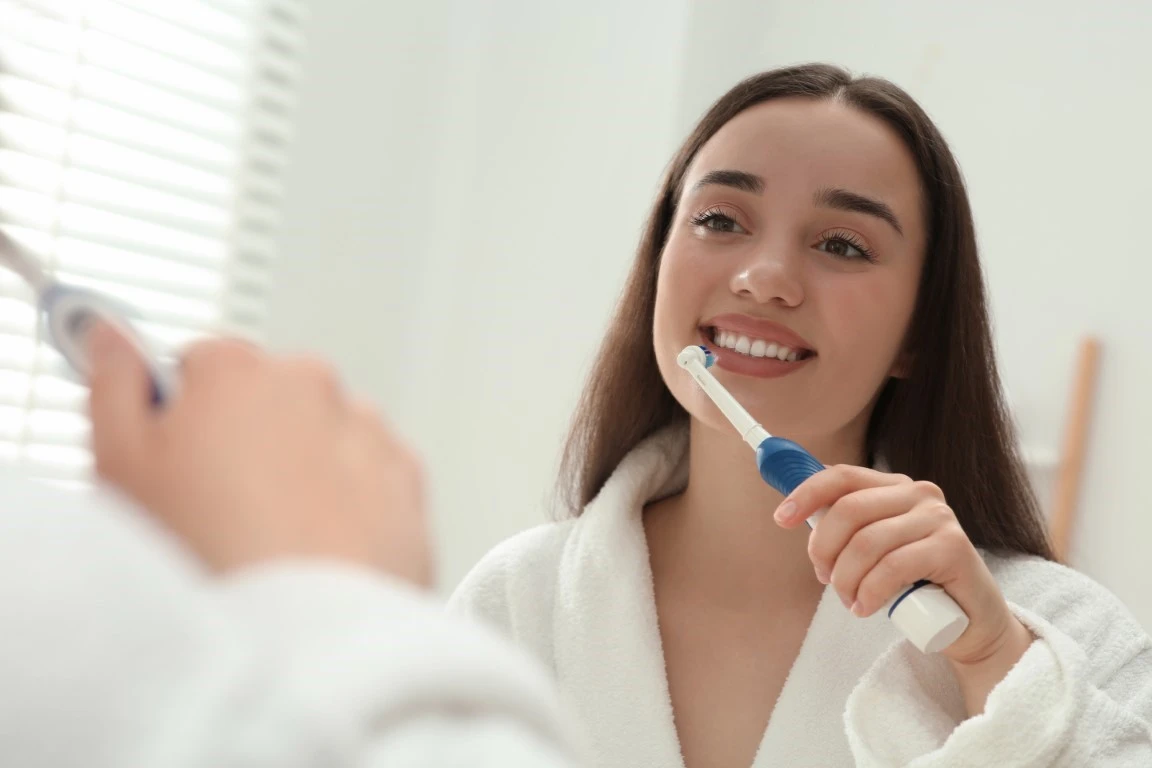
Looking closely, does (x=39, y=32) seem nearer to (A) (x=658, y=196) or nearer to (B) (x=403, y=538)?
(A) (x=658, y=196)

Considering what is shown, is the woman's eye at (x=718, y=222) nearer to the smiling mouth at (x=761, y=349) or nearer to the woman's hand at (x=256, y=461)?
the smiling mouth at (x=761, y=349)

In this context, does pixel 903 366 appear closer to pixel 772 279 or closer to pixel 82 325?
pixel 772 279

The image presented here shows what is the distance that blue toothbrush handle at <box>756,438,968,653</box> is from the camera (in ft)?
2.09

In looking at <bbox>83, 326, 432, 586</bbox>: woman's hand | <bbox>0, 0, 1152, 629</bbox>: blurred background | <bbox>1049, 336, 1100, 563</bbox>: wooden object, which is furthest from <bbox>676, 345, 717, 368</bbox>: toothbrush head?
<bbox>1049, 336, 1100, 563</bbox>: wooden object

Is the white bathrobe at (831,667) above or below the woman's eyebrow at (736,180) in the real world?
below

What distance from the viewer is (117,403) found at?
0.29 metres

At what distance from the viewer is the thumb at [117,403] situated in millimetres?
290

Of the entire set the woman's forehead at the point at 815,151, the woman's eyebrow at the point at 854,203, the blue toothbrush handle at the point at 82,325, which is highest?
the blue toothbrush handle at the point at 82,325

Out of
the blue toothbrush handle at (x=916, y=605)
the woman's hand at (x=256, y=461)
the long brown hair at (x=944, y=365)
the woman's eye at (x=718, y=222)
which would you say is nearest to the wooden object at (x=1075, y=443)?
the long brown hair at (x=944, y=365)

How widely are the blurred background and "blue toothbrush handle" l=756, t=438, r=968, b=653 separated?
0.60 meters

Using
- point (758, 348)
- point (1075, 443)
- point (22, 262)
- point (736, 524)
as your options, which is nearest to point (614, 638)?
point (736, 524)

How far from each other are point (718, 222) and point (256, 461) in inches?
28.1

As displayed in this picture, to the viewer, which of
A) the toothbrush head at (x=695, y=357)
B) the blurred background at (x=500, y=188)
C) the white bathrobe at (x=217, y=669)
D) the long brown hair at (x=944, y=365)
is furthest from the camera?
the blurred background at (x=500, y=188)

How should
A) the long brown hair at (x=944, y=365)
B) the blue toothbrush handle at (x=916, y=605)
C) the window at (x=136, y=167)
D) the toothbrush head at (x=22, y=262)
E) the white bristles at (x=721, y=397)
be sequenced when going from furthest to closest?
the window at (x=136, y=167), the long brown hair at (x=944, y=365), the white bristles at (x=721, y=397), the blue toothbrush handle at (x=916, y=605), the toothbrush head at (x=22, y=262)
